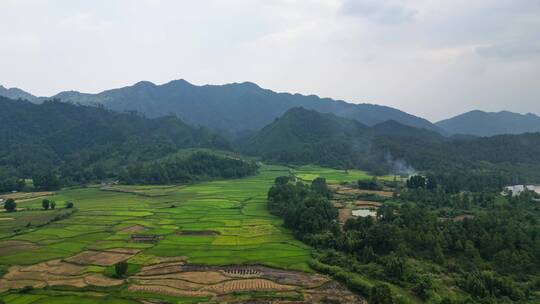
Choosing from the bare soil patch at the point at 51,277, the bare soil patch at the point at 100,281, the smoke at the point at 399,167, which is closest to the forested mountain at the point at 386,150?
the smoke at the point at 399,167

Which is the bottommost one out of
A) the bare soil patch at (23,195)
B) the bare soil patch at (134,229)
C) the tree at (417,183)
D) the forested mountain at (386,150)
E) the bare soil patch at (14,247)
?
the bare soil patch at (14,247)

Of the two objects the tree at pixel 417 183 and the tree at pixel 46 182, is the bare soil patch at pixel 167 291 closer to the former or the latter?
the tree at pixel 417 183

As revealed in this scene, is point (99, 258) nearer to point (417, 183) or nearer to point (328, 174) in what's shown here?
point (417, 183)

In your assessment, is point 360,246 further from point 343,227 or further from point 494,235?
point 494,235

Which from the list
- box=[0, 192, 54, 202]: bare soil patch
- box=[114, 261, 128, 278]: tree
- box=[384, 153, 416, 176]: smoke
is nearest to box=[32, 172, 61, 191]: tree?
box=[0, 192, 54, 202]: bare soil patch

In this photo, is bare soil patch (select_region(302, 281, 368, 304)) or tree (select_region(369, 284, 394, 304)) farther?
bare soil patch (select_region(302, 281, 368, 304))

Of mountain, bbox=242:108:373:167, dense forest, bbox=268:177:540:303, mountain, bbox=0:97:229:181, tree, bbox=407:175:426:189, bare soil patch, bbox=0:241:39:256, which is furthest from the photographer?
mountain, bbox=242:108:373:167

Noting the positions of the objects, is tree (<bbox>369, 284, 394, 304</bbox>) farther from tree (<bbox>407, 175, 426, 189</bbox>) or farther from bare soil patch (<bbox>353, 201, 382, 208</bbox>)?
tree (<bbox>407, 175, 426, 189</bbox>)
